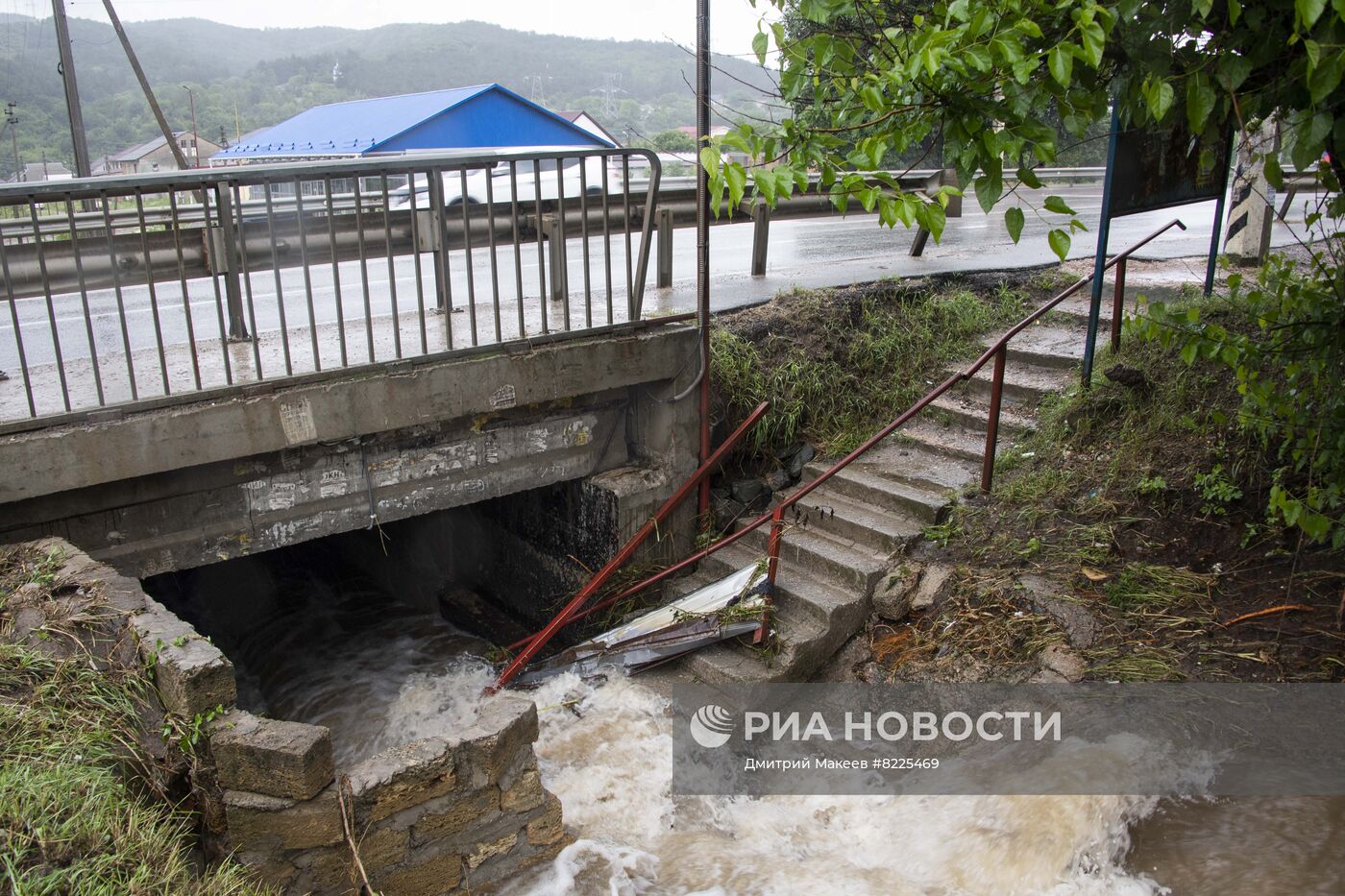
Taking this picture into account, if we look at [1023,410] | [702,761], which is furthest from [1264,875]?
[1023,410]

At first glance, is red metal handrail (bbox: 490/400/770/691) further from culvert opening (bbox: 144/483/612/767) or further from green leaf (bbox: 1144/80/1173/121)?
green leaf (bbox: 1144/80/1173/121)

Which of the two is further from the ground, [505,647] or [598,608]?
[598,608]

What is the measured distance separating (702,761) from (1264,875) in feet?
9.50

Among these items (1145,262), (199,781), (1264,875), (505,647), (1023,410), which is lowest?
(505,647)

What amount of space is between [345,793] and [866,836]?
8.66ft

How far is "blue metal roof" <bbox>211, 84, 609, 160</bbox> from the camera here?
17.3m

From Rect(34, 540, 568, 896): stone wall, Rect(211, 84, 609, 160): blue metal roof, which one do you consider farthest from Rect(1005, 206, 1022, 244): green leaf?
Rect(211, 84, 609, 160): blue metal roof

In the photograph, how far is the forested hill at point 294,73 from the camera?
1689cm

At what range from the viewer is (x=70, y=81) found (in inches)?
384

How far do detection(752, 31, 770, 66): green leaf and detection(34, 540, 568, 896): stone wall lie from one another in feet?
10.1

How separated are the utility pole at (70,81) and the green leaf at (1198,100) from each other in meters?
9.79

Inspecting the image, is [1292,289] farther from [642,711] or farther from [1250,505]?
[642,711]

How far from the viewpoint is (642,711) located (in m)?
6.14

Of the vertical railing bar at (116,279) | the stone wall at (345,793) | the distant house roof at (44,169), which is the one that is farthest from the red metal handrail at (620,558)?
the distant house roof at (44,169)
